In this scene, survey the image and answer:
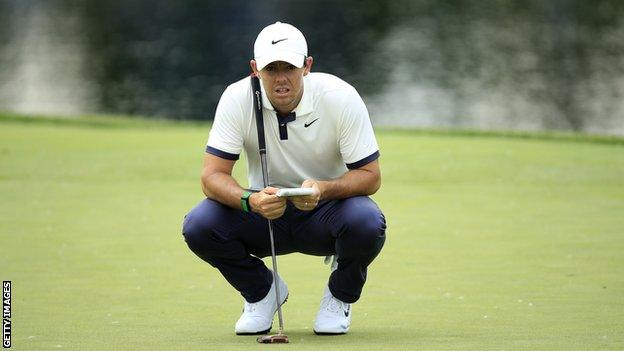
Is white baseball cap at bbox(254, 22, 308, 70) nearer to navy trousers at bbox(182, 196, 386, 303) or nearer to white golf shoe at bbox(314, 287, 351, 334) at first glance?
navy trousers at bbox(182, 196, 386, 303)

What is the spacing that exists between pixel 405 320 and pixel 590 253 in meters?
2.33

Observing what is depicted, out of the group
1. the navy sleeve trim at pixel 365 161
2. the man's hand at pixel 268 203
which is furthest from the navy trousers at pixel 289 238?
the man's hand at pixel 268 203

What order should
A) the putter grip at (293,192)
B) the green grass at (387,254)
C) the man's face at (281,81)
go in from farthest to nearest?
the green grass at (387,254)
the man's face at (281,81)
the putter grip at (293,192)

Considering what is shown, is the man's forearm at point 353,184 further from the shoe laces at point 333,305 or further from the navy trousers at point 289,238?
the shoe laces at point 333,305

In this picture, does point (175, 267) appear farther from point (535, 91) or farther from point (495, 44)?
point (495, 44)

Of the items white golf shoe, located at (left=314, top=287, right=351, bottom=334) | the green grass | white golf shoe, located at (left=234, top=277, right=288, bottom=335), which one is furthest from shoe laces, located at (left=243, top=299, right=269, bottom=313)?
white golf shoe, located at (left=314, top=287, right=351, bottom=334)

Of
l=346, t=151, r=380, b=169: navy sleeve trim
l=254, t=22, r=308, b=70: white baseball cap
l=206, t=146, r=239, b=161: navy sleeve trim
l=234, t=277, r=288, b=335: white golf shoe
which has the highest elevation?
l=254, t=22, r=308, b=70: white baseball cap

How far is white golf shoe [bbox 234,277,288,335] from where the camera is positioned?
5.09m

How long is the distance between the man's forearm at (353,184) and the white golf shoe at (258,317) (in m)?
0.55

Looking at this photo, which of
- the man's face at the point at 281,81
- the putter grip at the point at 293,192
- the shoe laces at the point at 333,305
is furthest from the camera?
the shoe laces at the point at 333,305

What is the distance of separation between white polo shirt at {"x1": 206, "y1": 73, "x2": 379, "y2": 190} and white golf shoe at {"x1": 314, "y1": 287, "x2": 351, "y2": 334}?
1.81 ft

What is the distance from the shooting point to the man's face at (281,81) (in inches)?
193

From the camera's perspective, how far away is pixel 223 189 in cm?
495
